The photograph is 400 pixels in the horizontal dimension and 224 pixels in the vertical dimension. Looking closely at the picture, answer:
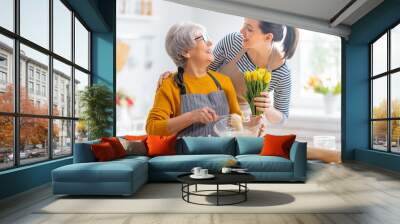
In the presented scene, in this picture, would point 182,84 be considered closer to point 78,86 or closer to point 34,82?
point 78,86

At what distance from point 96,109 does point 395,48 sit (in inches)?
245

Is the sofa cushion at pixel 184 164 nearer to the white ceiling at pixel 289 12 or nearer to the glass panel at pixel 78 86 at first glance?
the glass panel at pixel 78 86

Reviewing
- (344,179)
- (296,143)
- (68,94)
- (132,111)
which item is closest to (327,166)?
(344,179)

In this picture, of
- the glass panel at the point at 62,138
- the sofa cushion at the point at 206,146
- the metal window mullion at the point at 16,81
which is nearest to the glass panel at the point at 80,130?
the glass panel at the point at 62,138

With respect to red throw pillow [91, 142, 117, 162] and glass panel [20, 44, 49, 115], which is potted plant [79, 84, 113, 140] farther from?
red throw pillow [91, 142, 117, 162]

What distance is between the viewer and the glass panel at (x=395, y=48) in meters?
8.44

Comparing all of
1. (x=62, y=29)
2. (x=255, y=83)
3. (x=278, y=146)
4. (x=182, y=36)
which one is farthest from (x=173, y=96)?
(x=278, y=146)

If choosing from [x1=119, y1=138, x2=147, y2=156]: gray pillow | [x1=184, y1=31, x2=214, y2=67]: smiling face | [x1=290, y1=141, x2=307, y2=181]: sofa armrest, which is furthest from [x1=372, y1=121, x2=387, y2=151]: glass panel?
[x1=119, y1=138, x2=147, y2=156]: gray pillow

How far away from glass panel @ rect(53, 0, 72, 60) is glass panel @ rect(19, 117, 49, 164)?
4.62 ft

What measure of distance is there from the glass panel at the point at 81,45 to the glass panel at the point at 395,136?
654 centimetres

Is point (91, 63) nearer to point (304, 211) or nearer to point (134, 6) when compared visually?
point (134, 6)

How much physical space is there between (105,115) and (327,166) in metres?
4.76

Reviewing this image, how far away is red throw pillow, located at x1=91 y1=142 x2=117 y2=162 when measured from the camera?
595 centimetres

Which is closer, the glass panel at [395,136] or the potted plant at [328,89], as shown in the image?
the glass panel at [395,136]
